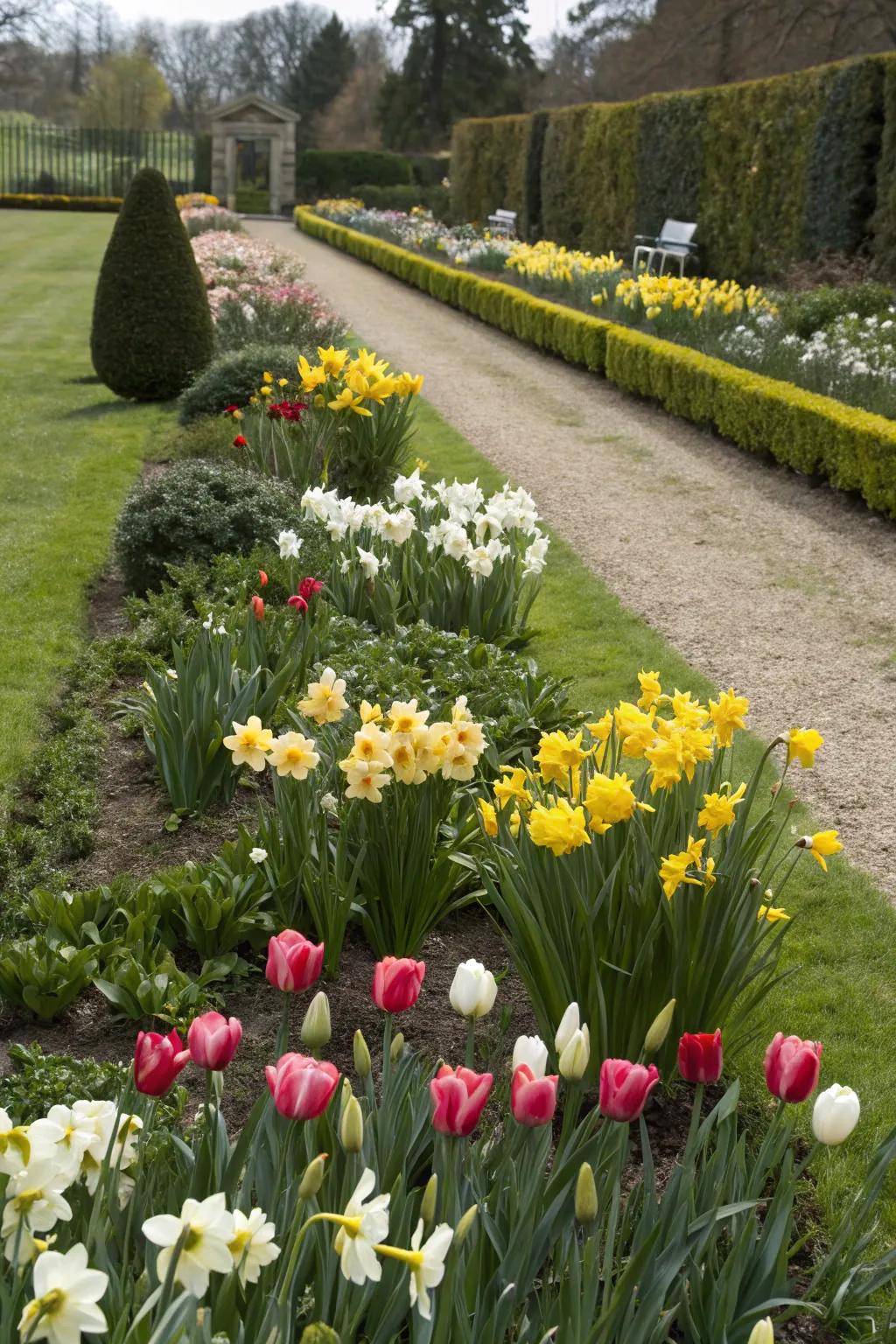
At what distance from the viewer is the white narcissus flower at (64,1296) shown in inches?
52.5

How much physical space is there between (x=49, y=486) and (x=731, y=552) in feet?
14.4

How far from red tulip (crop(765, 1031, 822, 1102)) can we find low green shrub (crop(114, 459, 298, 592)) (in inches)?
183

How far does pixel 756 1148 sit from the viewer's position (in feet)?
8.60

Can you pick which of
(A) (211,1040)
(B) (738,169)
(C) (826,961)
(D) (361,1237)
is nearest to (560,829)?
(A) (211,1040)

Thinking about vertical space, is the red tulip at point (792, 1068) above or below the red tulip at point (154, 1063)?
below

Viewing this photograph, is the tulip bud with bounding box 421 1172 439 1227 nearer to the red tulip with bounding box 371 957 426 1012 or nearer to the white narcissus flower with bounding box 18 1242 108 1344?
the red tulip with bounding box 371 957 426 1012

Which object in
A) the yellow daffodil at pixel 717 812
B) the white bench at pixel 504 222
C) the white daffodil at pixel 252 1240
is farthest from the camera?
the white bench at pixel 504 222

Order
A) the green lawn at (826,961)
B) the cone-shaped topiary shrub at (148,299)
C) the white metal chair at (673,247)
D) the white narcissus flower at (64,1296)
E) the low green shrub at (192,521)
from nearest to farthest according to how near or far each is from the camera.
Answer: the white narcissus flower at (64,1296)
the green lawn at (826,961)
the low green shrub at (192,521)
the cone-shaped topiary shrub at (148,299)
the white metal chair at (673,247)

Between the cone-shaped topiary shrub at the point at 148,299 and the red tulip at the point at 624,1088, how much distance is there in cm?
1025

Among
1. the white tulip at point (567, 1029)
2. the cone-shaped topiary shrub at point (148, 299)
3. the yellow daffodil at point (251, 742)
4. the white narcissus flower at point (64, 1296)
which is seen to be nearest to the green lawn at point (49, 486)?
the cone-shaped topiary shrub at point (148, 299)

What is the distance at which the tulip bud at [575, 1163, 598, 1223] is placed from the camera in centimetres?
158

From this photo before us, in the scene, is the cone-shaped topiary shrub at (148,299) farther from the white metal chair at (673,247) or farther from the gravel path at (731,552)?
the white metal chair at (673,247)

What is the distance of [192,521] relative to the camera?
20.1 ft

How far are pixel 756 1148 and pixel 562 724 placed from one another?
6.90ft
